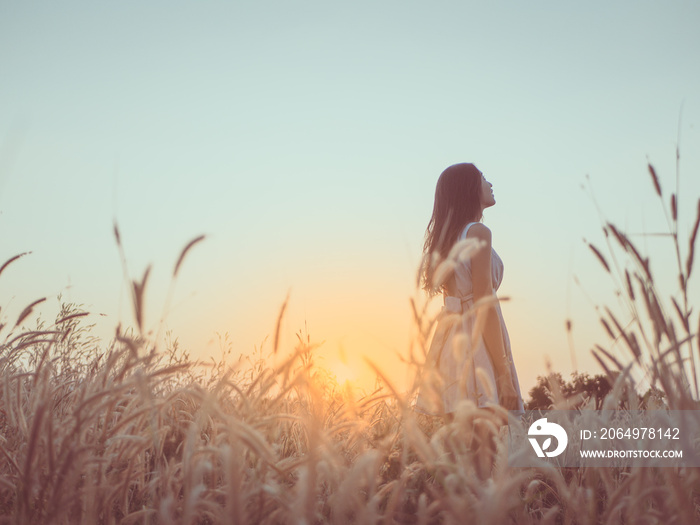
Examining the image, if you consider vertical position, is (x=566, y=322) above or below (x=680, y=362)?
above

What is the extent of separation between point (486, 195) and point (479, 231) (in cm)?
49

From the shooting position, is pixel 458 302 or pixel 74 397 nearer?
pixel 74 397

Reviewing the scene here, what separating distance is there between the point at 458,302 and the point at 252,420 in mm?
1792

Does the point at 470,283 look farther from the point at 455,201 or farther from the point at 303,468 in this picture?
the point at 303,468

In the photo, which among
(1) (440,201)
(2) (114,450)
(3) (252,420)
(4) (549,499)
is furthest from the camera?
(1) (440,201)

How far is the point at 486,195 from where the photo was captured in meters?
3.53

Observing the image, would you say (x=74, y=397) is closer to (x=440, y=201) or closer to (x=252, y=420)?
(x=252, y=420)

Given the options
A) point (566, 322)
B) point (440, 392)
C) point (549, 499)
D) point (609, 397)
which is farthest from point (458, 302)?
point (609, 397)

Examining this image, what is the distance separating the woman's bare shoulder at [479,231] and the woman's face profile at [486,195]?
0.39 meters

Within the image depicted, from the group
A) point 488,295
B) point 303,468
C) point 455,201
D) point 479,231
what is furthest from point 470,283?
point 303,468

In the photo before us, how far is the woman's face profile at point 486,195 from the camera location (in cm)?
350

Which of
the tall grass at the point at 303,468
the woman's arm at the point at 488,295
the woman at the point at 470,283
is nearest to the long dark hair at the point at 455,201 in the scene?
the woman at the point at 470,283

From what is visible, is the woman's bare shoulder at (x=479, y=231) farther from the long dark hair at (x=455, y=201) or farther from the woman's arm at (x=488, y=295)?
the long dark hair at (x=455, y=201)

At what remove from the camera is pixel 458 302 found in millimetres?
3180
